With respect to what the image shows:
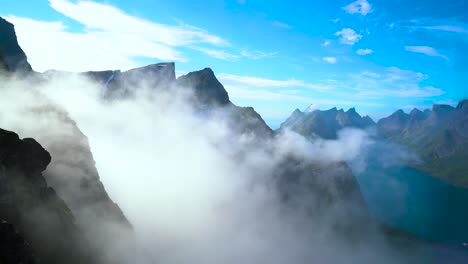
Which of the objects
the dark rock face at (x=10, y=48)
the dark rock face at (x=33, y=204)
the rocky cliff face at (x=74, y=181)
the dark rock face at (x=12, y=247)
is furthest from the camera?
the dark rock face at (x=10, y=48)

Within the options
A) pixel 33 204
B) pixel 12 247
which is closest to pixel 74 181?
pixel 33 204

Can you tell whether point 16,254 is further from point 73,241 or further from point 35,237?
point 73,241

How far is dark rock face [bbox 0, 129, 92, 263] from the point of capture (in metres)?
43.9

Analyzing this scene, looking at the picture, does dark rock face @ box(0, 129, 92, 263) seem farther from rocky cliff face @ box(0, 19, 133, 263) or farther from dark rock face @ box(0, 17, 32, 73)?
dark rock face @ box(0, 17, 32, 73)

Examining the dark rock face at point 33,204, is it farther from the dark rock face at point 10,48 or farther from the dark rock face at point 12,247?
the dark rock face at point 10,48

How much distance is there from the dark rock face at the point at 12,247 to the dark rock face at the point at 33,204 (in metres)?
4.95

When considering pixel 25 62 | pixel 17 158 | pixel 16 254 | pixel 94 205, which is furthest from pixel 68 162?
pixel 25 62

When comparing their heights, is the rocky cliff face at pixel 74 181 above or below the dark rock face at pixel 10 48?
below

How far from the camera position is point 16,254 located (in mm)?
37781

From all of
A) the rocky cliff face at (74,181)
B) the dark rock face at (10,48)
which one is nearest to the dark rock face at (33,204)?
the rocky cliff face at (74,181)

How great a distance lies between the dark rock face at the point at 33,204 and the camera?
144 feet

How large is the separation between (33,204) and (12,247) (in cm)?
1167

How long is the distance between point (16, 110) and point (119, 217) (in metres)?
54.4

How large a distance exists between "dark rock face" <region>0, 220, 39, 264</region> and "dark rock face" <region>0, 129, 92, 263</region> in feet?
16.2
